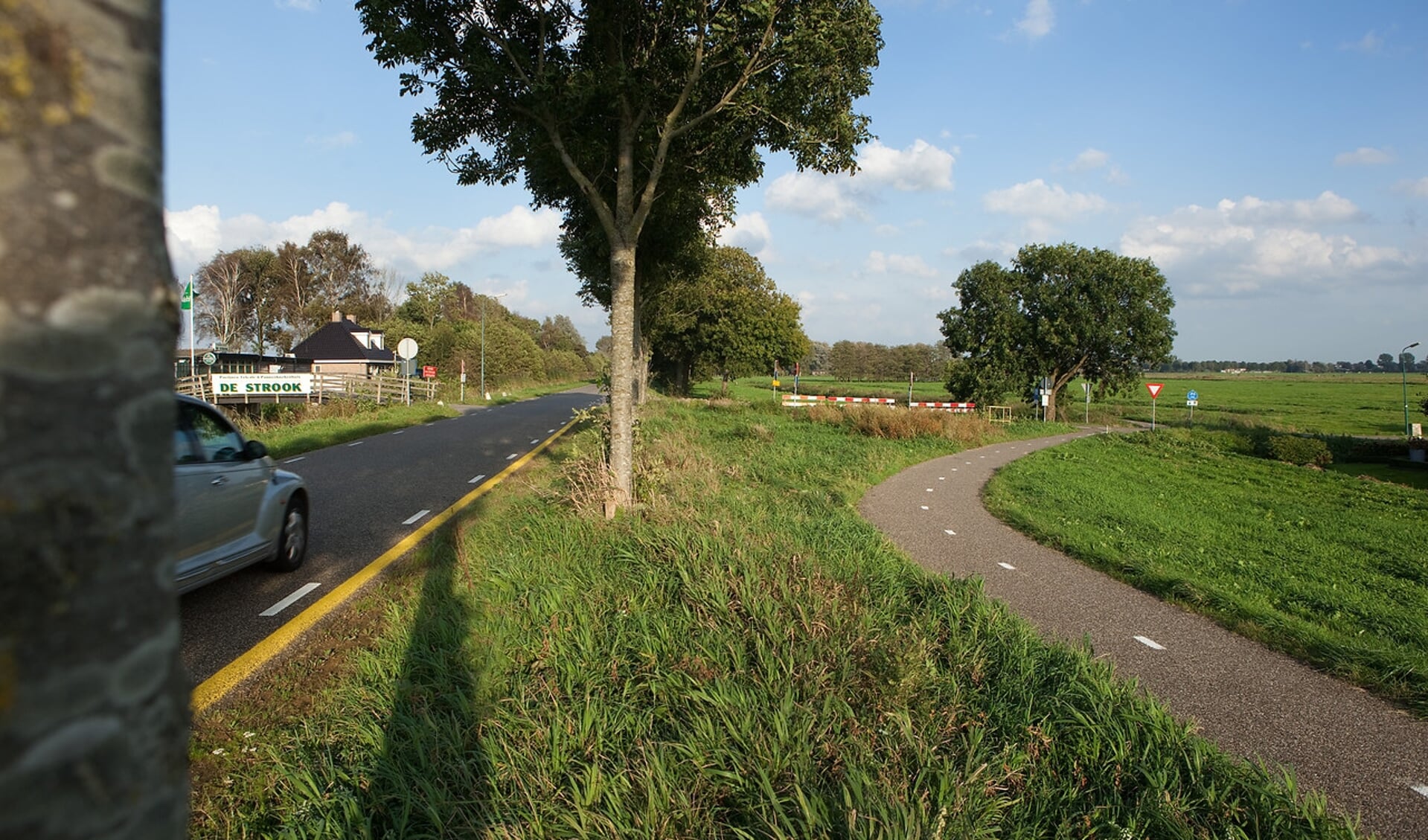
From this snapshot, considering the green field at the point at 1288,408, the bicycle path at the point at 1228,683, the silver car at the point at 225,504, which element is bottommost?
the green field at the point at 1288,408

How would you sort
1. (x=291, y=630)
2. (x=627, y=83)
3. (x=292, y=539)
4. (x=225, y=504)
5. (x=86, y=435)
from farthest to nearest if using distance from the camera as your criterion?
(x=627, y=83), (x=292, y=539), (x=225, y=504), (x=291, y=630), (x=86, y=435)

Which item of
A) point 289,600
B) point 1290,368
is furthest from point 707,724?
point 1290,368

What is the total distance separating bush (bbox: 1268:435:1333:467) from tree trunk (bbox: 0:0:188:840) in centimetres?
3445

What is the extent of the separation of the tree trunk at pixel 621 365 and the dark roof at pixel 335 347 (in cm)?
5324

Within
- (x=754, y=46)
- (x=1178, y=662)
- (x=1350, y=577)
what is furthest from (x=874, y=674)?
(x=1350, y=577)

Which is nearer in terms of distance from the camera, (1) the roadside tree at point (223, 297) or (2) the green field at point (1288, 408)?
(2) the green field at point (1288, 408)

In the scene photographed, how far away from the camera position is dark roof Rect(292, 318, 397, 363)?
2197 inches

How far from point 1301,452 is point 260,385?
37.5 meters

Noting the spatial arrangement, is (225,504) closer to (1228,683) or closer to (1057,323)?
(1228,683)

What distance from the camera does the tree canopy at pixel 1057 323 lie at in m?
45.9

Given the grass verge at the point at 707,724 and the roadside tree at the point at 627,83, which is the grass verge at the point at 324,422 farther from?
the grass verge at the point at 707,724

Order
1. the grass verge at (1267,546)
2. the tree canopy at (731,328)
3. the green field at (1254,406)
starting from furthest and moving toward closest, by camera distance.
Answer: the green field at (1254,406) → the tree canopy at (731,328) → the grass verge at (1267,546)

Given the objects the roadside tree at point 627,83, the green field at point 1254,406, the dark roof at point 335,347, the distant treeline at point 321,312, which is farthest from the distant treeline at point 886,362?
the roadside tree at point 627,83

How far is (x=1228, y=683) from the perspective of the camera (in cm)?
493
